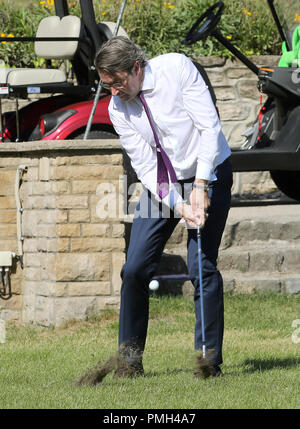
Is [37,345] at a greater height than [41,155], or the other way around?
[41,155]

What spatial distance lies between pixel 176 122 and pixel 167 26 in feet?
25.7

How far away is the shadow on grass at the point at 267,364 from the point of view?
5.32 meters

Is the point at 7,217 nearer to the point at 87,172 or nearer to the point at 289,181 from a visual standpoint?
the point at 87,172

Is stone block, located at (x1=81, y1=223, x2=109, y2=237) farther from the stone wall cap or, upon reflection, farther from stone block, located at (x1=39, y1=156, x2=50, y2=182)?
the stone wall cap

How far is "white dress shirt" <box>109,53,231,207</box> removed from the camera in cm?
471

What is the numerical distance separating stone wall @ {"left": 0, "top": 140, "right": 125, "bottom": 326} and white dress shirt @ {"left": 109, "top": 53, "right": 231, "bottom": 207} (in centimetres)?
231

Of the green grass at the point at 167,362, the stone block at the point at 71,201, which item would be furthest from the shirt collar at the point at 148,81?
the stone block at the point at 71,201

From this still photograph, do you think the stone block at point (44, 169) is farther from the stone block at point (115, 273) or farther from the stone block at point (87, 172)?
the stone block at point (115, 273)

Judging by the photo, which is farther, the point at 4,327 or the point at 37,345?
→ the point at 4,327

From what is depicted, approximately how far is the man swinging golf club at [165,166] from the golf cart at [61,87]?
146 inches

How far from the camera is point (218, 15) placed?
351 inches

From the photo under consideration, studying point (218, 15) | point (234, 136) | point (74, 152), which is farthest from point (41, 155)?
point (234, 136)
